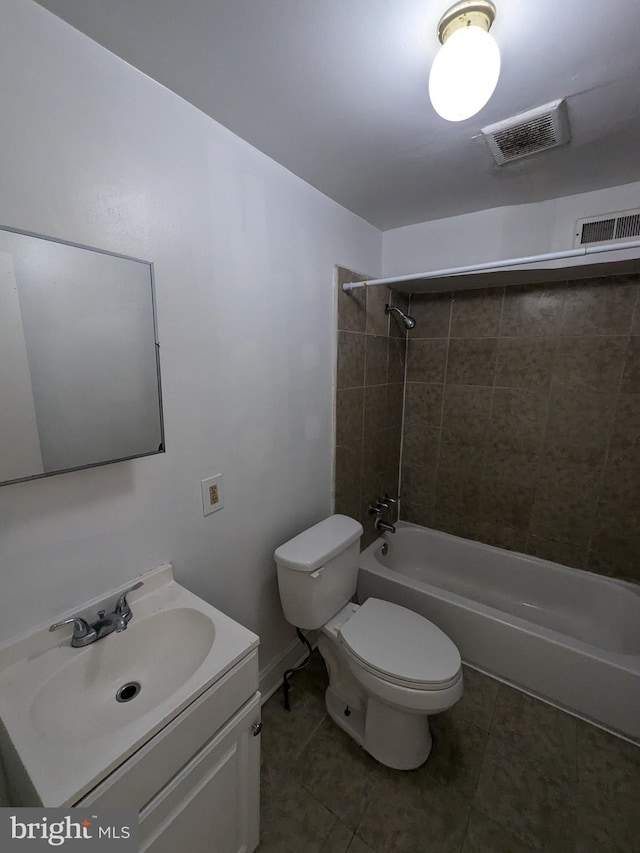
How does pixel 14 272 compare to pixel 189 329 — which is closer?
pixel 14 272

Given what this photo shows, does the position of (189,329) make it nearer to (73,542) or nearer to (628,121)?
(73,542)

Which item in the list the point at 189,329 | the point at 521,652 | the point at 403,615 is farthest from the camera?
the point at 521,652

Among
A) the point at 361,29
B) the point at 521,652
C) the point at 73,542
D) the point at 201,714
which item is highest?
the point at 361,29

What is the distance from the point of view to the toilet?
123 cm

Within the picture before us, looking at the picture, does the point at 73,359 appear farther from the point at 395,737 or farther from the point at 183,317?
the point at 395,737

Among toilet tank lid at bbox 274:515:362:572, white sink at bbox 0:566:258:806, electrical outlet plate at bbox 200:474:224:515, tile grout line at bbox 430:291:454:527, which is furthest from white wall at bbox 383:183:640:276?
white sink at bbox 0:566:258:806

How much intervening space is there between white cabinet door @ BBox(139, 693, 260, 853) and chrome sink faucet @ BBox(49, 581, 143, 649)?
387 millimetres

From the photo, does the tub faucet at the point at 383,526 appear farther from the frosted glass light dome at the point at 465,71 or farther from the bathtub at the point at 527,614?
the frosted glass light dome at the point at 465,71

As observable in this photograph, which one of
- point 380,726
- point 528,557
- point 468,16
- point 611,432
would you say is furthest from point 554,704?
point 468,16

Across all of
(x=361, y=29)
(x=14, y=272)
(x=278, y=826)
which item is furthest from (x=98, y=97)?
(x=278, y=826)

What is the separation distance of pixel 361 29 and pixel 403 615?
76.7 inches

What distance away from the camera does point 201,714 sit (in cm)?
79

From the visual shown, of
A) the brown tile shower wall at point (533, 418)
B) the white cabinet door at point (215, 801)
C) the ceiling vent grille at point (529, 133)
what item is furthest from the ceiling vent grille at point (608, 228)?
the white cabinet door at point (215, 801)

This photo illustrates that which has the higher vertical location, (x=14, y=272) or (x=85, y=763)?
(x=14, y=272)
